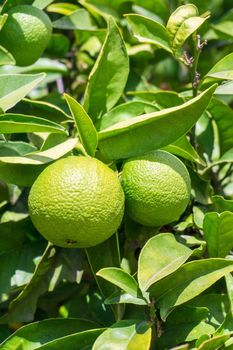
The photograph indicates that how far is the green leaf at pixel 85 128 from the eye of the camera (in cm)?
130

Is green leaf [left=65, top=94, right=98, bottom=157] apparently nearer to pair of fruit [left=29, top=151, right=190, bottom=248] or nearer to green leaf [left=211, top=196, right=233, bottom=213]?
pair of fruit [left=29, top=151, right=190, bottom=248]

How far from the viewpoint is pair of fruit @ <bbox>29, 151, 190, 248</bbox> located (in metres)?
1.22

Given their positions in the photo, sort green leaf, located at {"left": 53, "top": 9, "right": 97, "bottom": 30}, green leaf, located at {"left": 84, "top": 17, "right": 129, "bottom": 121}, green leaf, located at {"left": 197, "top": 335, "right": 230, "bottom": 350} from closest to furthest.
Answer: green leaf, located at {"left": 197, "top": 335, "right": 230, "bottom": 350}
green leaf, located at {"left": 84, "top": 17, "right": 129, "bottom": 121}
green leaf, located at {"left": 53, "top": 9, "right": 97, "bottom": 30}

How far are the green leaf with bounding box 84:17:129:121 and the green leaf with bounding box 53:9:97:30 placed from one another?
32cm

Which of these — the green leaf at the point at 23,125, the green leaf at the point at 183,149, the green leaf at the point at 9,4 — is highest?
the green leaf at the point at 9,4

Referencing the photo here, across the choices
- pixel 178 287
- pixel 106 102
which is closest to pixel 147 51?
pixel 106 102

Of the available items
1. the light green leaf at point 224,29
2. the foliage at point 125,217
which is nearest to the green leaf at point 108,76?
the foliage at point 125,217

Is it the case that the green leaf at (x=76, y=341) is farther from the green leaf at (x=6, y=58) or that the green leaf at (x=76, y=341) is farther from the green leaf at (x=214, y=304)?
the green leaf at (x=6, y=58)

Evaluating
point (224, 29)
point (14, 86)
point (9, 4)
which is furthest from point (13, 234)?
point (224, 29)

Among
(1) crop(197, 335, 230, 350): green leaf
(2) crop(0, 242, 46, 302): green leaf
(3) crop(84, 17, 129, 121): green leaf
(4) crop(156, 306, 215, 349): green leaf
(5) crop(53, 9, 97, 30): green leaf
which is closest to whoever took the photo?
(1) crop(197, 335, 230, 350): green leaf

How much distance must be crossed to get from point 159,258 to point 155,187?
4.8 inches

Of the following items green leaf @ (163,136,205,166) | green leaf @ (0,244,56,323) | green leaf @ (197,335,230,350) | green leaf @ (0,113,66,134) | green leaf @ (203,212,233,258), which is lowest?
green leaf @ (0,244,56,323)

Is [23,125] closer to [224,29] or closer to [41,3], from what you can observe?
[41,3]

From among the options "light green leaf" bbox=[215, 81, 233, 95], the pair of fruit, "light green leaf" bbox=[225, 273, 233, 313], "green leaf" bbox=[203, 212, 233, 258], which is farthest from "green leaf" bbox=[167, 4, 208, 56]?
"light green leaf" bbox=[225, 273, 233, 313]
